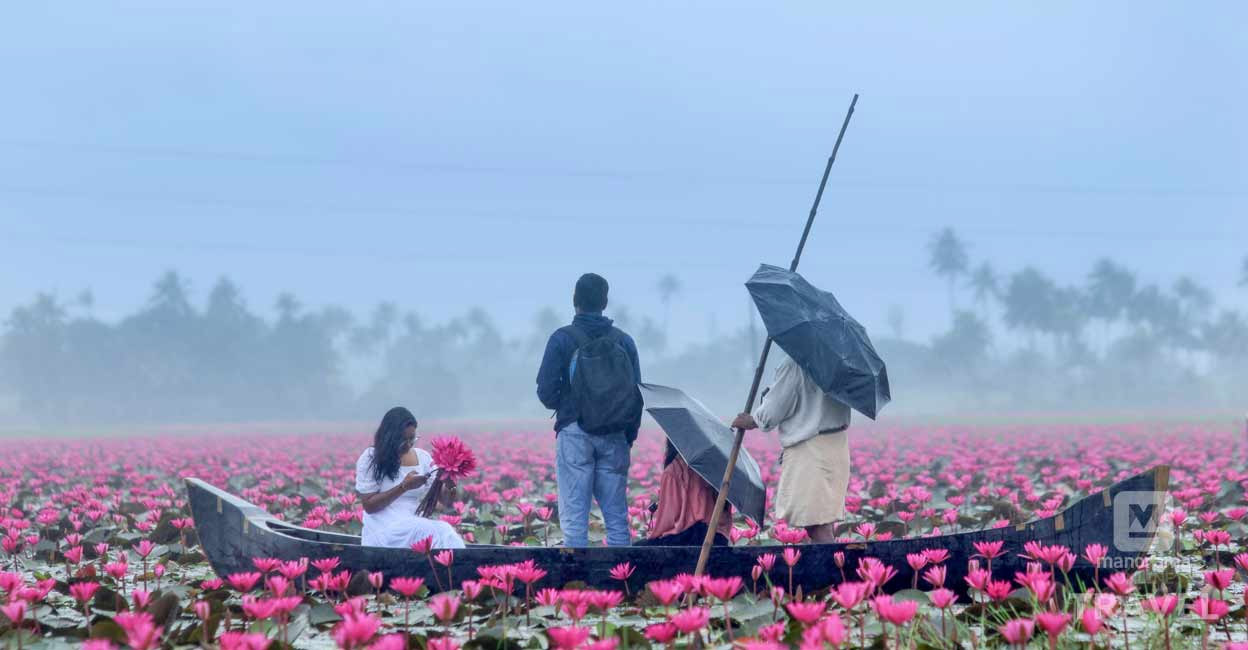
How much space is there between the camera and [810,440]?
19.9 feet

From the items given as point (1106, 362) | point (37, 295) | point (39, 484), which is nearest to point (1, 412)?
point (37, 295)

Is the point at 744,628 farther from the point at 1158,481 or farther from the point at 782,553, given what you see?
the point at 1158,481

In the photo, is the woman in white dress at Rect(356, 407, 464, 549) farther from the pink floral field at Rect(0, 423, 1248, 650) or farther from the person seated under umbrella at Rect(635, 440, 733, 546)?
the person seated under umbrella at Rect(635, 440, 733, 546)

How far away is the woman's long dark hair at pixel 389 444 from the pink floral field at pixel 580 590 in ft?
2.00

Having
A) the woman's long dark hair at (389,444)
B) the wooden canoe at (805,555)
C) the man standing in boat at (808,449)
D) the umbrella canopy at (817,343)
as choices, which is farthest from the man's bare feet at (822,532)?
the woman's long dark hair at (389,444)

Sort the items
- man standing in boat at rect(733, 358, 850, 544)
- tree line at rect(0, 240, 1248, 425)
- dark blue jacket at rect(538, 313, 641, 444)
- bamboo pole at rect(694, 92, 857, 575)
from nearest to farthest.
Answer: bamboo pole at rect(694, 92, 857, 575), man standing in boat at rect(733, 358, 850, 544), dark blue jacket at rect(538, 313, 641, 444), tree line at rect(0, 240, 1248, 425)

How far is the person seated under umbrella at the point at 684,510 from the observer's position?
586 centimetres

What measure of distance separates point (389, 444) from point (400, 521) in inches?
17.3

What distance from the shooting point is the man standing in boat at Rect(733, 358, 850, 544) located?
6.02m

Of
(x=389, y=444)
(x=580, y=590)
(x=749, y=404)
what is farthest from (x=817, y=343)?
(x=389, y=444)

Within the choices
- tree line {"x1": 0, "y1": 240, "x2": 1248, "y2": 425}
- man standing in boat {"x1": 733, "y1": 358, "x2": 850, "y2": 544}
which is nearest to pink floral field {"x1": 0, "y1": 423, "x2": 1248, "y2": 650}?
man standing in boat {"x1": 733, "y1": 358, "x2": 850, "y2": 544}

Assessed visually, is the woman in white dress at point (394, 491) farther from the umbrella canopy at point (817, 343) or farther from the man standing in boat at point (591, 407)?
the umbrella canopy at point (817, 343)

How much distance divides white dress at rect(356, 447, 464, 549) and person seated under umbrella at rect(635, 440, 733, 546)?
3.73 ft

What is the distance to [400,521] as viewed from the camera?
6.20 meters
